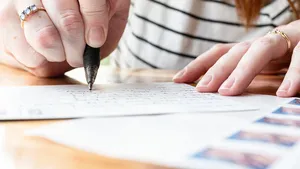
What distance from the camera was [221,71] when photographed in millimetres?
620

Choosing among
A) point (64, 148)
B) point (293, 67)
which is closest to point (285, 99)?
point (293, 67)

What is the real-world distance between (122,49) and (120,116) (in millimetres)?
955

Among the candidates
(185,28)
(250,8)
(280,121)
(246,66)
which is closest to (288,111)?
(280,121)

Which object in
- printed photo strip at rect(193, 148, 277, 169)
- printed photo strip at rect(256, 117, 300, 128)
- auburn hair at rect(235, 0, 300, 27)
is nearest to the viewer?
printed photo strip at rect(193, 148, 277, 169)

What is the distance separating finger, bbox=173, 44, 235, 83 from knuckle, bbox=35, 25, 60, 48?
0.21 meters

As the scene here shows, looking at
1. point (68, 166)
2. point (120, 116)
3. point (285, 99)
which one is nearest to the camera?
point (68, 166)

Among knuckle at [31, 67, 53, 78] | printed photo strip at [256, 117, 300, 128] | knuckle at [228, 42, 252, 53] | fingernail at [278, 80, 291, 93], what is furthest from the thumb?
printed photo strip at [256, 117, 300, 128]

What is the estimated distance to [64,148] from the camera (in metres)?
0.31

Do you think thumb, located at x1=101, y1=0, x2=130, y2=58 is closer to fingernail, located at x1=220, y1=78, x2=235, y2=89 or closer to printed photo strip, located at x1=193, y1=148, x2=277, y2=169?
fingernail, located at x1=220, y1=78, x2=235, y2=89

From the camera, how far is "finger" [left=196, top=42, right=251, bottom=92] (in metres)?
0.59

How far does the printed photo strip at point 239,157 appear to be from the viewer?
10.3 inches

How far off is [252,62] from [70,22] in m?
0.26

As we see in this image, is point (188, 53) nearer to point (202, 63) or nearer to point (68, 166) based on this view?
point (202, 63)

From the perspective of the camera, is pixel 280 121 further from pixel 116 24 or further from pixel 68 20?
pixel 116 24
